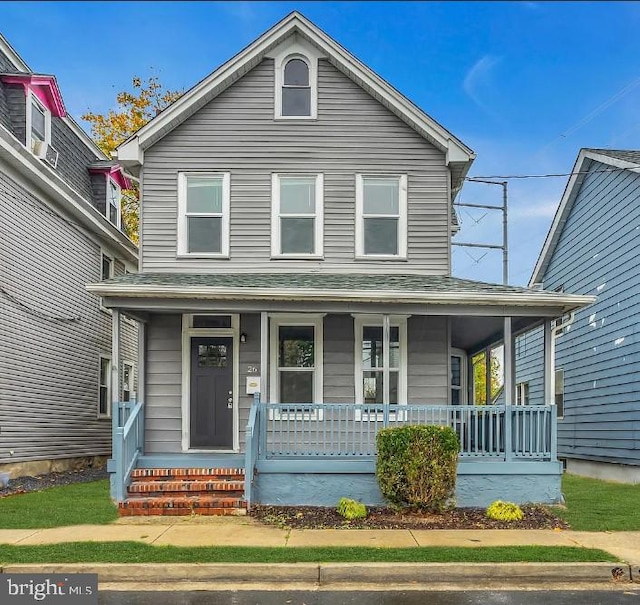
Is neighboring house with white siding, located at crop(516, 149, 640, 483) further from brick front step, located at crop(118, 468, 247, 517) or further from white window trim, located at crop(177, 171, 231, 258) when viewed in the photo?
brick front step, located at crop(118, 468, 247, 517)

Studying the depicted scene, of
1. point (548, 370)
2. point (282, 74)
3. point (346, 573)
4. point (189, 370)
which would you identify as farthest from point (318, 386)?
point (282, 74)

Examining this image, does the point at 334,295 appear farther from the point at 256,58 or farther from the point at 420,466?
the point at 256,58

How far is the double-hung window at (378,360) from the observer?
12672 mm

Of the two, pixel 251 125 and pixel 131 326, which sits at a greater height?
pixel 251 125

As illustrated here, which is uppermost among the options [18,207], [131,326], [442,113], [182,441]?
[442,113]

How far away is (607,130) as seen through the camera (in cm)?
2236

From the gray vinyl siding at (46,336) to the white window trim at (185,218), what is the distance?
143 inches

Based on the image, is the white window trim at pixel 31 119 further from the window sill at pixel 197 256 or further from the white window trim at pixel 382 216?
the white window trim at pixel 382 216

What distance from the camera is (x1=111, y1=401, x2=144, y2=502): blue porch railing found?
10586 millimetres

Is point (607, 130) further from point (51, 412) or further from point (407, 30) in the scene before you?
point (51, 412)

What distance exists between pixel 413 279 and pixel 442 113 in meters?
5.83

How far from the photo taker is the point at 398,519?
984cm

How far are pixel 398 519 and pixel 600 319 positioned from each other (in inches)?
381

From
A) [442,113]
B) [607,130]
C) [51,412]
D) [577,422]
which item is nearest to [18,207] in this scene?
[51,412]
